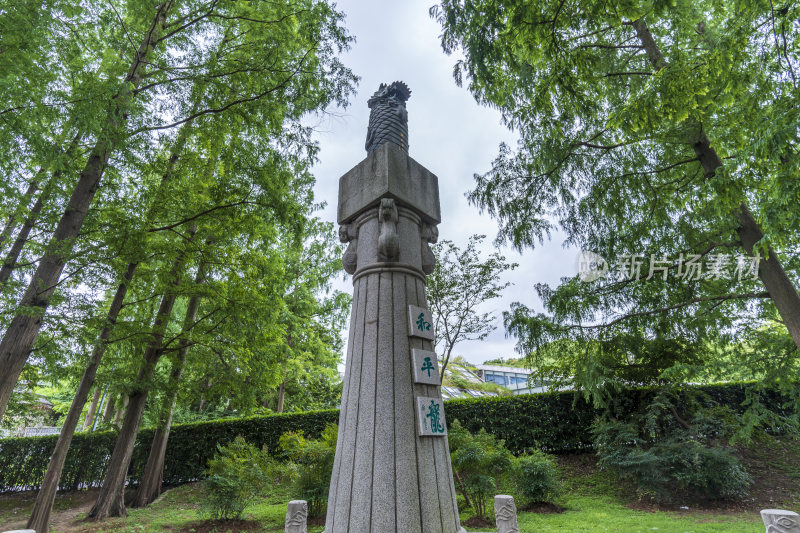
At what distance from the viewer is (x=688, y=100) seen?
11.8ft

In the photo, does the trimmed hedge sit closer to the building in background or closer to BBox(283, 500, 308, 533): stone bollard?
BBox(283, 500, 308, 533): stone bollard

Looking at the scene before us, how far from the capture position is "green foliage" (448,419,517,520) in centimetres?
581

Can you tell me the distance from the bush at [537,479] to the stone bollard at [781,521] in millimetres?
4234

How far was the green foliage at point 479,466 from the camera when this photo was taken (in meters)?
5.81

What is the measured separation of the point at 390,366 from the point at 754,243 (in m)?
4.67

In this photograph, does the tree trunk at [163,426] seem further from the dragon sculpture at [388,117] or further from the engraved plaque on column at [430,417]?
the engraved plaque on column at [430,417]

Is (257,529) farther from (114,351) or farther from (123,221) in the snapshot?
(123,221)

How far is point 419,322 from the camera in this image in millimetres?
3094

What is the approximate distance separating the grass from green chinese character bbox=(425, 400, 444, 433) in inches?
138

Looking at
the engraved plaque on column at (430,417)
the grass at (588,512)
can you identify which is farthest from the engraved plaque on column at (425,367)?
the grass at (588,512)

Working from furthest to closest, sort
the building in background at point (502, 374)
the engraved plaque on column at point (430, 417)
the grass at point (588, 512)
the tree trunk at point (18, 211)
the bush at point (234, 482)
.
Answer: the building in background at point (502, 374), the bush at point (234, 482), the grass at point (588, 512), the tree trunk at point (18, 211), the engraved plaque on column at point (430, 417)

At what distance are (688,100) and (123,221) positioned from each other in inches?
260

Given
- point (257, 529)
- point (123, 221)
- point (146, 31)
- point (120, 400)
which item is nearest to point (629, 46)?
point (146, 31)

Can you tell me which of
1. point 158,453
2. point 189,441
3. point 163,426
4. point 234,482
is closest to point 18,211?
point 234,482
